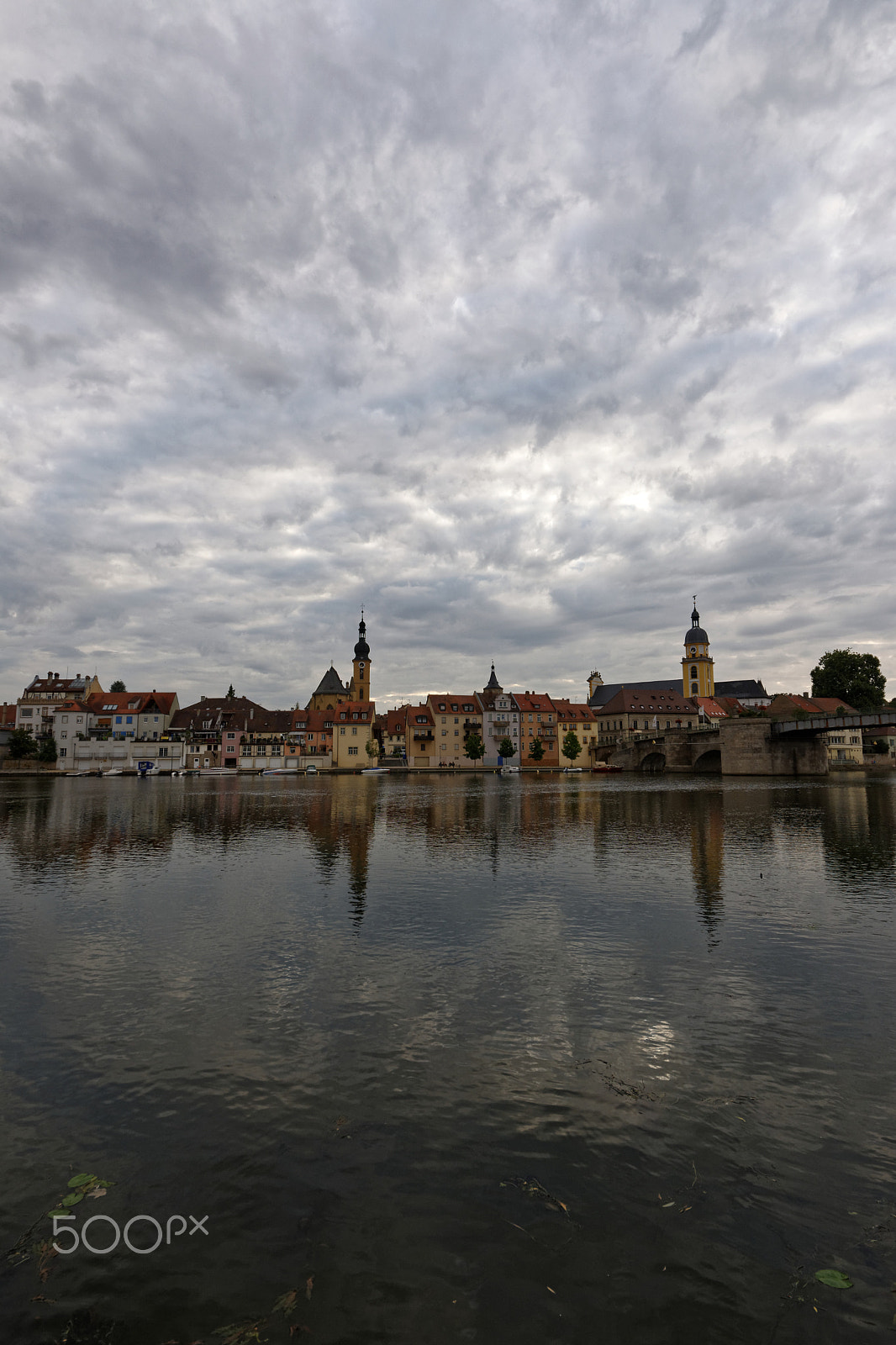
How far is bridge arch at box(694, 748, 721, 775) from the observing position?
132 metres

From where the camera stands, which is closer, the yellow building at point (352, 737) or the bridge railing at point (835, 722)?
the bridge railing at point (835, 722)

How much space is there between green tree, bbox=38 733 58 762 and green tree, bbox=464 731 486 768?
87123mm

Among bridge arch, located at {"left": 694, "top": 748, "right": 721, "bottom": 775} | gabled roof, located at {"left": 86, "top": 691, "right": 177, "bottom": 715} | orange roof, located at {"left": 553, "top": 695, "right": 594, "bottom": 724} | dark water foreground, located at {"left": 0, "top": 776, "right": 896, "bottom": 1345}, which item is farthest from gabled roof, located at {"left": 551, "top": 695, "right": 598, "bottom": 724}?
dark water foreground, located at {"left": 0, "top": 776, "right": 896, "bottom": 1345}

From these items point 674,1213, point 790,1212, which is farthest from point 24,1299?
point 790,1212

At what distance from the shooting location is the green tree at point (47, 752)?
468ft

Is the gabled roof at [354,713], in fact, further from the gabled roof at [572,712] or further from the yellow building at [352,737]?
the gabled roof at [572,712]

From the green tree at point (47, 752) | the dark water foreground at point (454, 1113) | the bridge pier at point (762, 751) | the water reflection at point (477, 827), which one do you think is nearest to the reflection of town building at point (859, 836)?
the water reflection at point (477, 827)

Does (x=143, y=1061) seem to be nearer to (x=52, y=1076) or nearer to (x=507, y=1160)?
(x=52, y=1076)

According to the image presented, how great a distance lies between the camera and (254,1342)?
5.70m

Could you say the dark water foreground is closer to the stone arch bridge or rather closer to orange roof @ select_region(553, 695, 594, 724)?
the stone arch bridge

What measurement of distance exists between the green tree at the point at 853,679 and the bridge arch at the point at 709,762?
42.1 m

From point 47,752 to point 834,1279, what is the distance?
161292 mm

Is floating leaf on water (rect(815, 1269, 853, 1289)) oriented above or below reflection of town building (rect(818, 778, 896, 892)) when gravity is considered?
above

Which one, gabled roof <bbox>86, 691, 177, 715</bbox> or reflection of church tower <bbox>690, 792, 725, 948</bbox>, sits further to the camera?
gabled roof <bbox>86, 691, 177, 715</bbox>
